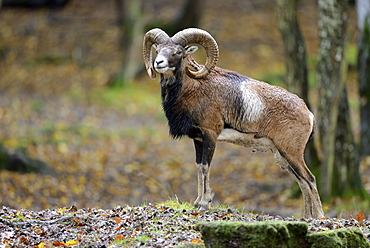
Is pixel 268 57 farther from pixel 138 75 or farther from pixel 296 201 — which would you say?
pixel 296 201

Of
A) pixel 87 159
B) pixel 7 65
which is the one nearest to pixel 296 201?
pixel 87 159

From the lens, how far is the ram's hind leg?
8.91 metres

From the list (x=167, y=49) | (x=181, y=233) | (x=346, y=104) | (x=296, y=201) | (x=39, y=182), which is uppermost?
(x=167, y=49)

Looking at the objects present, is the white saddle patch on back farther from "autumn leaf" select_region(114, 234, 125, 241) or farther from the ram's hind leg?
"autumn leaf" select_region(114, 234, 125, 241)

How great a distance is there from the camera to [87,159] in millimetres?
17719

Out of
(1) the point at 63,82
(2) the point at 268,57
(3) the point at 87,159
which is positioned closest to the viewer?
(3) the point at 87,159

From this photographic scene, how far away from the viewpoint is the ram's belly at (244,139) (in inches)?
348

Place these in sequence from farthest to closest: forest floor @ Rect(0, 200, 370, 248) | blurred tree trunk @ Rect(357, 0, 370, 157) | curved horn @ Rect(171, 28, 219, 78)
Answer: blurred tree trunk @ Rect(357, 0, 370, 157) → curved horn @ Rect(171, 28, 219, 78) → forest floor @ Rect(0, 200, 370, 248)

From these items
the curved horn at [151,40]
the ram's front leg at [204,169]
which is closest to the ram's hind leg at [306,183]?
the ram's front leg at [204,169]

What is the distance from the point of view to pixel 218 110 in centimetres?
866

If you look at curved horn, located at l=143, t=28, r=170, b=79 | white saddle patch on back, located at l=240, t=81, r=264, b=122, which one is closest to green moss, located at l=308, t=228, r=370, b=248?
white saddle patch on back, located at l=240, t=81, r=264, b=122

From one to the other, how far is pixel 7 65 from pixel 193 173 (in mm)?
13584

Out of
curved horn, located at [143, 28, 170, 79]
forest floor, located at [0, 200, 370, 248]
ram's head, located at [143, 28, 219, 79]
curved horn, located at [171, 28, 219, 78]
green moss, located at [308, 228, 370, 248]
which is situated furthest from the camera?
curved horn, located at [143, 28, 170, 79]

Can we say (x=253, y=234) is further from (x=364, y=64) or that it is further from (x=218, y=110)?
(x=364, y=64)
